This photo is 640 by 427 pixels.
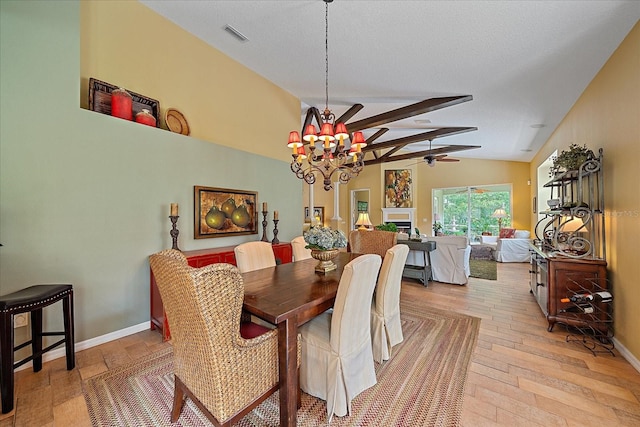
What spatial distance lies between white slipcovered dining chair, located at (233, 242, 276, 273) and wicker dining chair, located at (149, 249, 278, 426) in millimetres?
1004

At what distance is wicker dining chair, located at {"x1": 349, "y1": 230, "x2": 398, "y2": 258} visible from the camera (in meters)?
3.39

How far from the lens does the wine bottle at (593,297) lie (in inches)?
94.5

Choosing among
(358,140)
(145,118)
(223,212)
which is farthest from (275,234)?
(145,118)

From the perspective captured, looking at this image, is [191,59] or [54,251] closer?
[54,251]

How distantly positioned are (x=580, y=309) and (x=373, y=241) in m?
2.19

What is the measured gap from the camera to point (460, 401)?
1769mm

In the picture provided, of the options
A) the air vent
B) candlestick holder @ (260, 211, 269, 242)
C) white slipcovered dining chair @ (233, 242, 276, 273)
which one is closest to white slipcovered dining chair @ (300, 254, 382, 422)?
white slipcovered dining chair @ (233, 242, 276, 273)

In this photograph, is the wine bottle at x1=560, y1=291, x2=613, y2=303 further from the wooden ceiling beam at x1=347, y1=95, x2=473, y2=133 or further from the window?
the window

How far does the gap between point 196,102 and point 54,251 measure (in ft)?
7.47

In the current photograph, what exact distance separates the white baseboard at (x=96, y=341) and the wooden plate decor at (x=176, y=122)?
2268 mm

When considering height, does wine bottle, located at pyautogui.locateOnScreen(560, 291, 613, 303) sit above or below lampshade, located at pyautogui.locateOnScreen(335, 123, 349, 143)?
below

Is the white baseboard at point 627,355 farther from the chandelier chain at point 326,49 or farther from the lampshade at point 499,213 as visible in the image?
the lampshade at point 499,213

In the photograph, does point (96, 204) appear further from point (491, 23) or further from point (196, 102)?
point (491, 23)

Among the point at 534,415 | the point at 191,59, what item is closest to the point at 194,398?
the point at 534,415
